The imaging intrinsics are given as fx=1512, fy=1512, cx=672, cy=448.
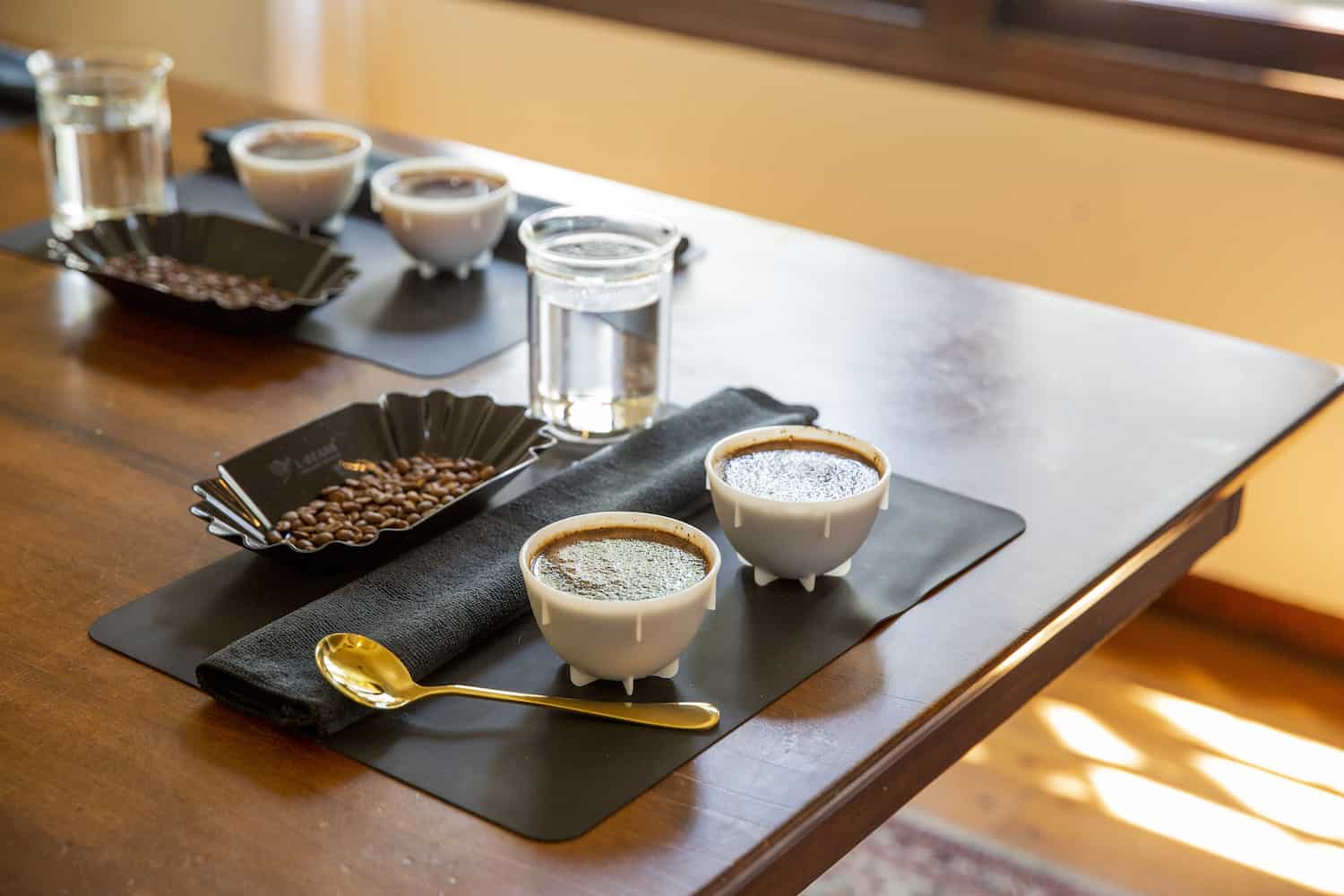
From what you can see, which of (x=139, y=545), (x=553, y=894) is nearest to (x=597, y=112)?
(x=139, y=545)

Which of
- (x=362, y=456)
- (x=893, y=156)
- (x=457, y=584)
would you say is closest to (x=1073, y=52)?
(x=893, y=156)

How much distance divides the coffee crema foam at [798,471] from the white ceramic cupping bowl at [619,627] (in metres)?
0.11

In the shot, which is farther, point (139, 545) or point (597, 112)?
point (597, 112)

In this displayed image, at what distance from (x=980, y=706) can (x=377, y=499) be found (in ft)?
1.47

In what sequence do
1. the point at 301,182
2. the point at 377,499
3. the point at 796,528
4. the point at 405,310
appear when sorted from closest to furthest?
1. the point at 796,528
2. the point at 377,499
3. the point at 405,310
4. the point at 301,182

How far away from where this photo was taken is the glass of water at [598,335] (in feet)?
4.05

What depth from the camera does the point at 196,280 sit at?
1479mm

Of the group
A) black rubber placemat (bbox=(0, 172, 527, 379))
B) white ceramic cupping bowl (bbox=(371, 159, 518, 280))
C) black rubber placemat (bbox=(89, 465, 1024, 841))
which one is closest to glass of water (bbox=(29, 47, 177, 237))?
black rubber placemat (bbox=(0, 172, 527, 379))

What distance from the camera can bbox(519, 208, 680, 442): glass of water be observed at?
1233 millimetres

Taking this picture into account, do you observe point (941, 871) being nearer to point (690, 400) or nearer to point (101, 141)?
point (690, 400)

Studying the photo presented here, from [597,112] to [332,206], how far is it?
4.58 ft

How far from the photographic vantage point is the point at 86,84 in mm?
1600

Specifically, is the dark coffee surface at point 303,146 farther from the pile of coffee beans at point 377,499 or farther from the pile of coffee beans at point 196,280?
the pile of coffee beans at point 377,499

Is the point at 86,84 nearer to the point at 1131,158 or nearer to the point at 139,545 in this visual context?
the point at 139,545
